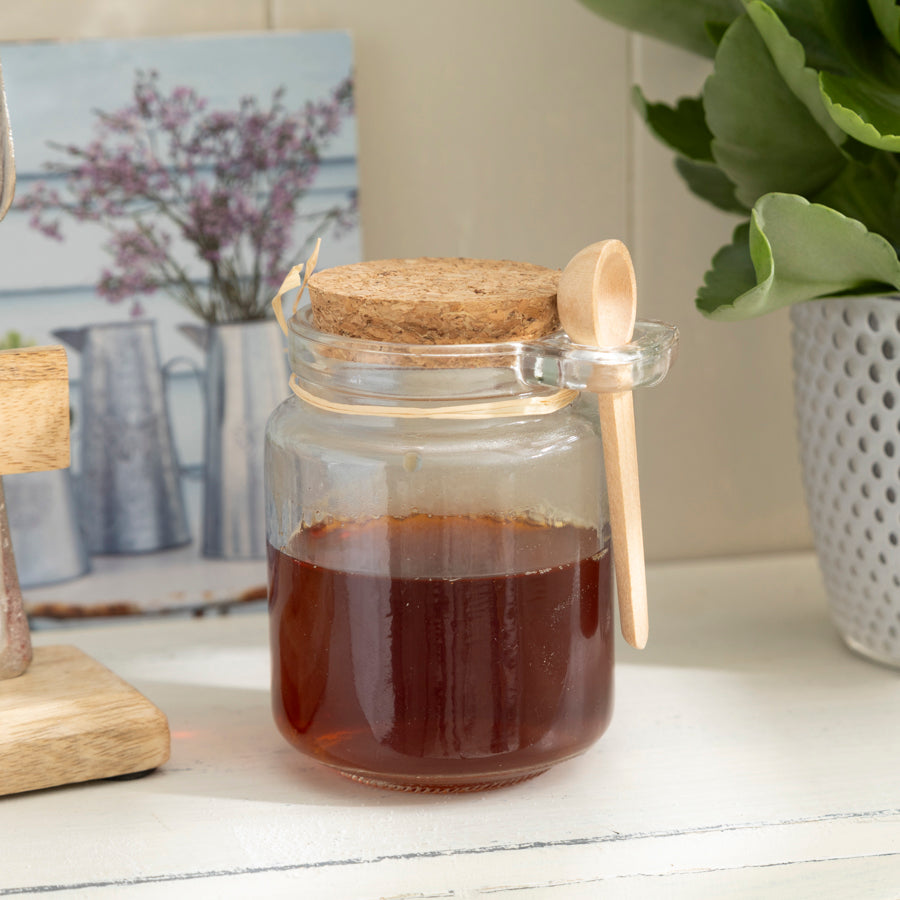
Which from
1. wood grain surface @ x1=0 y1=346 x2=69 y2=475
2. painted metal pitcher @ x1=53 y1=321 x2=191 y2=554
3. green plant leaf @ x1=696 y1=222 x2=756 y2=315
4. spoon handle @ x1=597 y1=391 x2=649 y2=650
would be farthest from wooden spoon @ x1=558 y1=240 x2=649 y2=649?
painted metal pitcher @ x1=53 y1=321 x2=191 y2=554

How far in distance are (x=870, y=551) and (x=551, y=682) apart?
0.20m

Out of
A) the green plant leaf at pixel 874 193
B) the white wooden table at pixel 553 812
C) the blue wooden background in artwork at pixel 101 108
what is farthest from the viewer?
the blue wooden background in artwork at pixel 101 108

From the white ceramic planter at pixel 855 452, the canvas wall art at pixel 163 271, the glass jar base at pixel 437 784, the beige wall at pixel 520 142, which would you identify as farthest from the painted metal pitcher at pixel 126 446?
the white ceramic planter at pixel 855 452

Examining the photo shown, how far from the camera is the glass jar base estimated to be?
49 centimetres

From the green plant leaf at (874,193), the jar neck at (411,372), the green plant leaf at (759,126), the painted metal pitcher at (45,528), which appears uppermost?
the green plant leaf at (759,126)

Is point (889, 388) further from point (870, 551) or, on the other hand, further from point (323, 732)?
point (323, 732)

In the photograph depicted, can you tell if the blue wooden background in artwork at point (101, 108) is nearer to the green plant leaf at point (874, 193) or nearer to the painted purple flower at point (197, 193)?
the painted purple flower at point (197, 193)

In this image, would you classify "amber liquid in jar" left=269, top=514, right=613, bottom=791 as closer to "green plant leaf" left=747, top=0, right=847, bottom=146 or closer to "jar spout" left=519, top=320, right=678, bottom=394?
"jar spout" left=519, top=320, right=678, bottom=394

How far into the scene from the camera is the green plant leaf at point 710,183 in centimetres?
68

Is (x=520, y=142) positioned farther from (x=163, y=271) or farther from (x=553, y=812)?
(x=553, y=812)

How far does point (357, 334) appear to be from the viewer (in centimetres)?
47

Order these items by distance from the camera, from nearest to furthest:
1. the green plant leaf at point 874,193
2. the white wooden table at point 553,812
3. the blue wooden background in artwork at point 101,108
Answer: the white wooden table at point 553,812
the green plant leaf at point 874,193
the blue wooden background in artwork at point 101,108

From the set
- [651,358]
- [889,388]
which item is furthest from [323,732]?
[889,388]

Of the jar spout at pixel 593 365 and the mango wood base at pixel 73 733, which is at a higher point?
the jar spout at pixel 593 365
